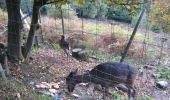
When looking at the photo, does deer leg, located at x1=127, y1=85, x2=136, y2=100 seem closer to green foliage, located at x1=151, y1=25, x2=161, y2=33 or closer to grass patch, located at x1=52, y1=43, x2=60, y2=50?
grass patch, located at x1=52, y1=43, x2=60, y2=50

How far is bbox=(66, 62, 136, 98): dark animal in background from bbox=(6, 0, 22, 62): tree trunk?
1594 mm

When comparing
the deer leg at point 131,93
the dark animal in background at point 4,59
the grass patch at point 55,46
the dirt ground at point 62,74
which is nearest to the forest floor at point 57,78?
the dirt ground at point 62,74

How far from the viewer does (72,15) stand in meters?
19.1

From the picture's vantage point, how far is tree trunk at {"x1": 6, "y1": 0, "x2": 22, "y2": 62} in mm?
8242

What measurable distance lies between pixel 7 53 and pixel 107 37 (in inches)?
256

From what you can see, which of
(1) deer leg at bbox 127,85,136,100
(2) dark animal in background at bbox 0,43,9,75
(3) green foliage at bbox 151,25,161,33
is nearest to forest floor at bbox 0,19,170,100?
(2) dark animal in background at bbox 0,43,9,75

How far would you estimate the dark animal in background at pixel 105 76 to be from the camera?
7621mm

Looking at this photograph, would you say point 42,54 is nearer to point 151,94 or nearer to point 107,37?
point 151,94

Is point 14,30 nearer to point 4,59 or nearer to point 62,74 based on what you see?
point 4,59

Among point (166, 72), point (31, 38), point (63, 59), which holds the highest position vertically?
point (31, 38)

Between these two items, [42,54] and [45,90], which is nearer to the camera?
[45,90]

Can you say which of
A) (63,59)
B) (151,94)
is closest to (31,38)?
(63,59)

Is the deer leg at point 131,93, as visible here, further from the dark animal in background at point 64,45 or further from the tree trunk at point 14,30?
the dark animal in background at point 64,45

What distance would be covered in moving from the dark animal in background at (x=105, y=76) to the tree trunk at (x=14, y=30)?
5.23ft
